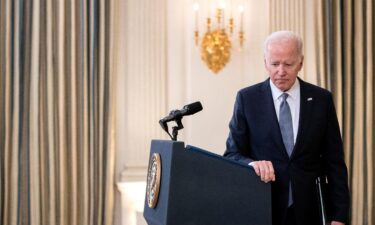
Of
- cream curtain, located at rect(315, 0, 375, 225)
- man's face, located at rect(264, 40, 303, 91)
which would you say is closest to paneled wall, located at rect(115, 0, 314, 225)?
cream curtain, located at rect(315, 0, 375, 225)

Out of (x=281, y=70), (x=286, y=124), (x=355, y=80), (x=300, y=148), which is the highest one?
(x=355, y=80)

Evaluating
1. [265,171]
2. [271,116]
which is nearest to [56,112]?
[271,116]

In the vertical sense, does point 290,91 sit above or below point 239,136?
above

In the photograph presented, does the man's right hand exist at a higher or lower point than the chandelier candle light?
lower

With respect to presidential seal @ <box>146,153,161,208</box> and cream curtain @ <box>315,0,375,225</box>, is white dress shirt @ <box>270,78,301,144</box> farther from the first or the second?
cream curtain @ <box>315,0,375,225</box>

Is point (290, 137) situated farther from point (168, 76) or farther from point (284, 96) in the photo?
point (168, 76)

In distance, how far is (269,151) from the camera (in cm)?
228

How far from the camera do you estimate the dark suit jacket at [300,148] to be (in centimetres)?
223

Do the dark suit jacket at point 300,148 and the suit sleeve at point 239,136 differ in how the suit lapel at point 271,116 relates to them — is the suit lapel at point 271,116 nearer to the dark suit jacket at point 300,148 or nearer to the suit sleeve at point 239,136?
the dark suit jacket at point 300,148

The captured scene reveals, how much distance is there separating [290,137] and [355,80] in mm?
2729

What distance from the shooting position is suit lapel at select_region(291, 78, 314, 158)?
226cm

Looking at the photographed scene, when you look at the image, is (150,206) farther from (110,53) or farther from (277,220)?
(110,53)

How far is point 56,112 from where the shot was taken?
4.32 m

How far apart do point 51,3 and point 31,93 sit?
0.77m
